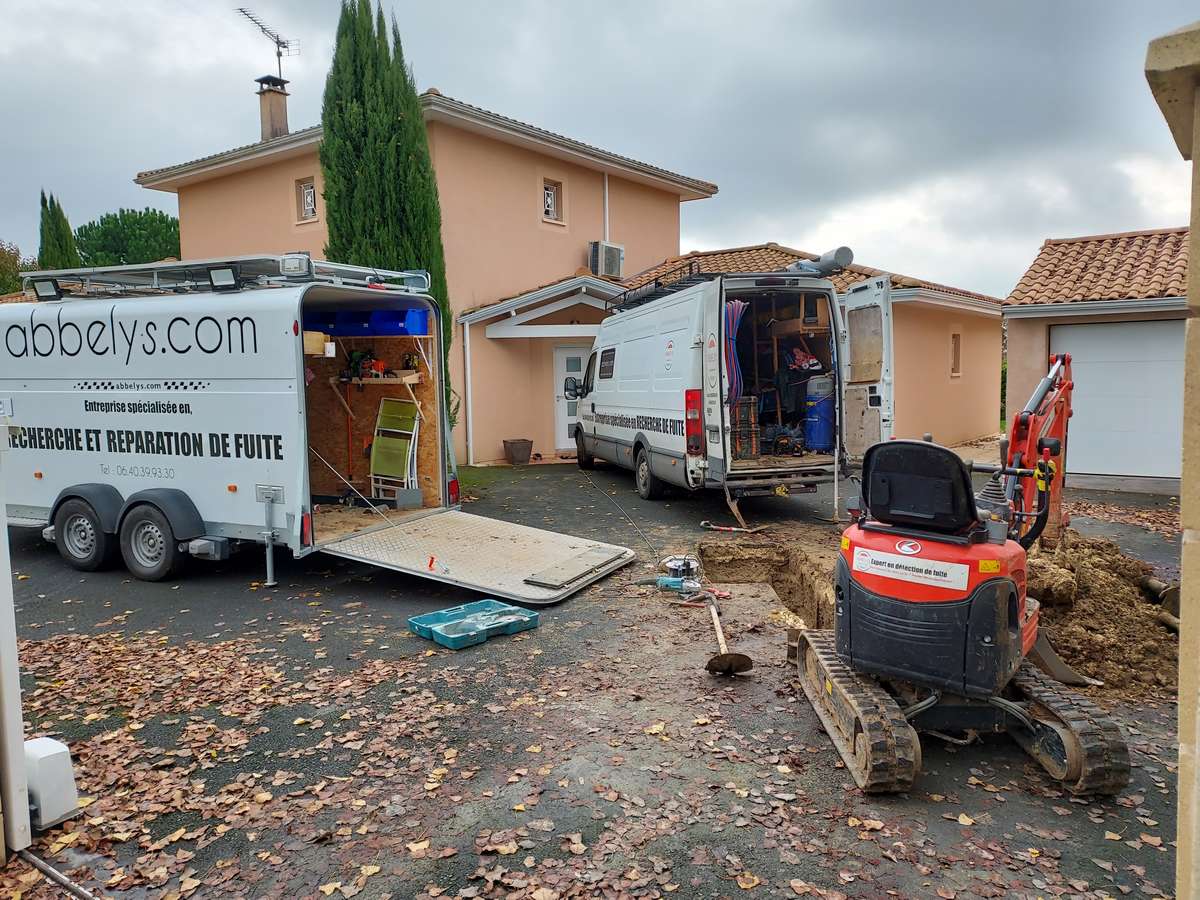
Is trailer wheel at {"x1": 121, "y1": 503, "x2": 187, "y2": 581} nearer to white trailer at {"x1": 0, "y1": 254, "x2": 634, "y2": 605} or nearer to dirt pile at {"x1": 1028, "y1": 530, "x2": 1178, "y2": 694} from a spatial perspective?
white trailer at {"x1": 0, "y1": 254, "x2": 634, "y2": 605}

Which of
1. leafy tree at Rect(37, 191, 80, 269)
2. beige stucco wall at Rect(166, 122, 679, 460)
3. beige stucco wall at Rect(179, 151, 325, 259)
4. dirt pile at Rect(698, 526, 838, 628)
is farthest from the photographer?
leafy tree at Rect(37, 191, 80, 269)

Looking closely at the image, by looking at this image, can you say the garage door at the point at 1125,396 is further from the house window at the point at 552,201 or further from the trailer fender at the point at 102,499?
the trailer fender at the point at 102,499

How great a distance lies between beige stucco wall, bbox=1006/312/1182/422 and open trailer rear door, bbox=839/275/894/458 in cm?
537

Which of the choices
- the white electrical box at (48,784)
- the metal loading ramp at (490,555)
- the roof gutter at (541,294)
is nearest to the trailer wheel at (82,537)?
the metal loading ramp at (490,555)

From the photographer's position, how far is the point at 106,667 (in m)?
5.67

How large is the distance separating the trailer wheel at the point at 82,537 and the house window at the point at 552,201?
1162 centimetres

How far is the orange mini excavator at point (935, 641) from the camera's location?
12.5 ft

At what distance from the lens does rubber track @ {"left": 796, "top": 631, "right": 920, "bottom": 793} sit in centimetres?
373

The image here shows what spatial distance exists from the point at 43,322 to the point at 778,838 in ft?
27.5

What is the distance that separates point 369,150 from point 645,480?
6280 mm

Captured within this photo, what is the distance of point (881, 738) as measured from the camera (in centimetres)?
375

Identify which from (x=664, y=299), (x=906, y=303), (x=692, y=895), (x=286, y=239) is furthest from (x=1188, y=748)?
(x=286, y=239)

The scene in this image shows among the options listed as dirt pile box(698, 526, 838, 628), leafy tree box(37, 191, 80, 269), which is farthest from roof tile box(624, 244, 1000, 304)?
leafy tree box(37, 191, 80, 269)

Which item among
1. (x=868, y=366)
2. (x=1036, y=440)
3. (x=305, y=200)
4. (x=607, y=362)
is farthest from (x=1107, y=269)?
(x=305, y=200)
